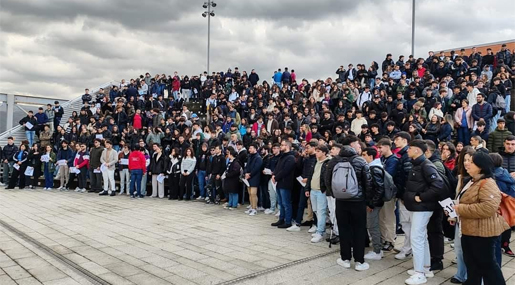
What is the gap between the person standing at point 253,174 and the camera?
966 centimetres

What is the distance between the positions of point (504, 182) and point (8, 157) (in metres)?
17.7

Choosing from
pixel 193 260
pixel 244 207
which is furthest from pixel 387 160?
pixel 244 207

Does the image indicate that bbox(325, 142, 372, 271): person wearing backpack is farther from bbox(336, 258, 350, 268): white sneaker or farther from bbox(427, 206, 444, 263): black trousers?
bbox(427, 206, 444, 263): black trousers

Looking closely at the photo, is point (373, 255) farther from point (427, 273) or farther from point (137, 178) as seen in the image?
point (137, 178)

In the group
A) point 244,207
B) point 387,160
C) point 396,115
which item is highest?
point 396,115

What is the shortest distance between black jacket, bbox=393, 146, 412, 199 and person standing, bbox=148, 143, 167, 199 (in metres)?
8.70

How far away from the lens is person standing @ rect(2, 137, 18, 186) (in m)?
16.0

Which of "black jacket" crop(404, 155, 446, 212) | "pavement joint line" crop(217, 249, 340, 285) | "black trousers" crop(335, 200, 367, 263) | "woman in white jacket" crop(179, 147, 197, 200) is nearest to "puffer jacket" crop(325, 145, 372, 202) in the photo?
"black trousers" crop(335, 200, 367, 263)

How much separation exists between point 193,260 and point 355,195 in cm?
261

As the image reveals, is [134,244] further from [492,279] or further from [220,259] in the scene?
[492,279]

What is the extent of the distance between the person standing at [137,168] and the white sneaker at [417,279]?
10.0 metres

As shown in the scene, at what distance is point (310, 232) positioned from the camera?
25.4 feet

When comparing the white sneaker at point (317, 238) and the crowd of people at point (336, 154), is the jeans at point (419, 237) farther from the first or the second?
the white sneaker at point (317, 238)

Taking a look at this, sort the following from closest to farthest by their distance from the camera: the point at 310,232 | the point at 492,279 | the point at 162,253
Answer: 1. the point at 492,279
2. the point at 162,253
3. the point at 310,232
